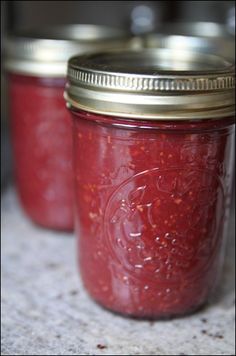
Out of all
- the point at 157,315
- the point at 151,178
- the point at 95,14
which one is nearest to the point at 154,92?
the point at 151,178

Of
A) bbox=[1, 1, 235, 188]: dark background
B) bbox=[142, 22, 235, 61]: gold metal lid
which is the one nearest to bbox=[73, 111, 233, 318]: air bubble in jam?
bbox=[142, 22, 235, 61]: gold metal lid

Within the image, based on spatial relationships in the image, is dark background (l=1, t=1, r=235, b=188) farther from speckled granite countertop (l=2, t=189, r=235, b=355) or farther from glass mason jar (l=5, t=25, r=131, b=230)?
speckled granite countertop (l=2, t=189, r=235, b=355)

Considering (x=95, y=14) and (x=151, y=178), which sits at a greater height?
(x=95, y=14)

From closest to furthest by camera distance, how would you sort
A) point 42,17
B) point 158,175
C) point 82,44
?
1. point 158,175
2. point 82,44
3. point 42,17

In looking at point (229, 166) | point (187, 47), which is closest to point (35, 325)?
point (229, 166)

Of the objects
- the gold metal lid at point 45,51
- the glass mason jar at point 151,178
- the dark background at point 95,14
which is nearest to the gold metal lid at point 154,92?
the glass mason jar at point 151,178

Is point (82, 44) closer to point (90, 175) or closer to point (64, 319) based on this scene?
point (90, 175)

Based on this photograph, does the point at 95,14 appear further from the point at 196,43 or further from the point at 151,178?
the point at 151,178

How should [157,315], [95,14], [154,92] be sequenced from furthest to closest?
1. [95,14]
2. [157,315]
3. [154,92]
